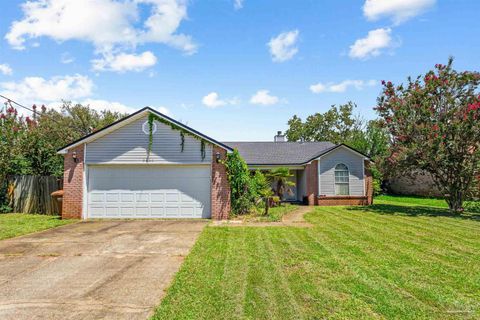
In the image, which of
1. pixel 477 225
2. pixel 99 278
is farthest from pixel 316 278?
pixel 477 225

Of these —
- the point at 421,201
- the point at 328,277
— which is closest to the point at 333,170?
the point at 421,201

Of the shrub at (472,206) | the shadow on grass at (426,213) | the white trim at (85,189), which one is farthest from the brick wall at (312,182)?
the white trim at (85,189)

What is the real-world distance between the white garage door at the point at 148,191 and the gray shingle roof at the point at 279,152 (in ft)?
25.1

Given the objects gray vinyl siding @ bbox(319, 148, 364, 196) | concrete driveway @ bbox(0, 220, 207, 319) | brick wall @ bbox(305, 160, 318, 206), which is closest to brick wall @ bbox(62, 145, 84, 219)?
concrete driveway @ bbox(0, 220, 207, 319)

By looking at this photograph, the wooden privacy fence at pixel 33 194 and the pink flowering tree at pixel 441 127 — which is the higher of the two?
the pink flowering tree at pixel 441 127

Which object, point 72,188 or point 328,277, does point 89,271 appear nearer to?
point 328,277

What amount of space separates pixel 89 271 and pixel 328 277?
4581 mm

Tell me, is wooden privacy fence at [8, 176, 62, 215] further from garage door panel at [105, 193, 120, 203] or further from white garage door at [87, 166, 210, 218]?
garage door panel at [105, 193, 120, 203]

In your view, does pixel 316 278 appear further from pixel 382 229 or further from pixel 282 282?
pixel 382 229

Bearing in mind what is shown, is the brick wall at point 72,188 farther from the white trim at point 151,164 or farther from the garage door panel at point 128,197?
the garage door panel at point 128,197

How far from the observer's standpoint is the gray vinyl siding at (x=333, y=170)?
19.0 m

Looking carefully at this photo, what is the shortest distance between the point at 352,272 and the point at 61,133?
21.3 meters

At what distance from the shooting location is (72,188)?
40.7 feet

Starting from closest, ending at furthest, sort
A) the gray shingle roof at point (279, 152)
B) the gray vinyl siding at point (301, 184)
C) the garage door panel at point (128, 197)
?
the garage door panel at point (128, 197) → the gray vinyl siding at point (301, 184) → the gray shingle roof at point (279, 152)
